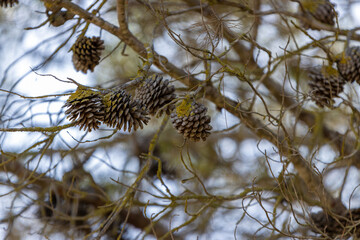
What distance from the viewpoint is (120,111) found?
102 centimetres

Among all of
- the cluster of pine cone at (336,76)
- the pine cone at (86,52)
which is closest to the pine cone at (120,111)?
the pine cone at (86,52)

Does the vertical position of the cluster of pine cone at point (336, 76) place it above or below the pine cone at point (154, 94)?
above

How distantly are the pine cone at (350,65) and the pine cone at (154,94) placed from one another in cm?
75

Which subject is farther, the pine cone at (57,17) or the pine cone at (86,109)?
the pine cone at (57,17)

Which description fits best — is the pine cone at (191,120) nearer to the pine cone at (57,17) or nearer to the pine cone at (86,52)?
the pine cone at (86,52)

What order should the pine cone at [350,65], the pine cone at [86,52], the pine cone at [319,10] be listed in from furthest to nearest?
the pine cone at [319,10], the pine cone at [350,65], the pine cone at [86,52]

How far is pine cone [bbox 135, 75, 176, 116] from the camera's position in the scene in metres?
1.10

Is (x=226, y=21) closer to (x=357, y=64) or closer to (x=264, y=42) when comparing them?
Answer: (x=357, y=64)

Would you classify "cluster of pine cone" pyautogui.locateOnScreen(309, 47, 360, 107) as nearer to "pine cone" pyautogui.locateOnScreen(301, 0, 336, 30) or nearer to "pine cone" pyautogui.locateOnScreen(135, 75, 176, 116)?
"pine cone" pyautogui.locateOnScreen(301, 0, 336, 30)

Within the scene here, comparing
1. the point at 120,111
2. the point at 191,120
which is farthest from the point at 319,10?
the point at 120,111

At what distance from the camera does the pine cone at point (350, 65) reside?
4.90 ft

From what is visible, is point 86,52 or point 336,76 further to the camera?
point 336,76

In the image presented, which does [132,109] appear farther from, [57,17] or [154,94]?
[57,17]

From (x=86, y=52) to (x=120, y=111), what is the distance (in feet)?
1.39
